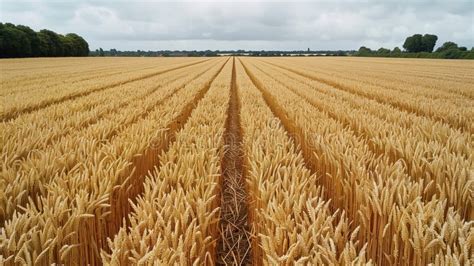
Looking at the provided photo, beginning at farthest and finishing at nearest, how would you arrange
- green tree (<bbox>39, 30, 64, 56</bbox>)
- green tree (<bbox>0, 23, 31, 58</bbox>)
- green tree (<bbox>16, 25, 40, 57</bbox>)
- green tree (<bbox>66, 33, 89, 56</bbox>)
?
1. green tree (<bbox>66, 33, 89, 56</bbox>)
2. green tree (<bbox>39, 30, 64, 56</bbox>)
3. green tree (<bbox>16, 25, 40, 57</bbox>)
4. green tree (<bbox>0, 23, 31, 58</bbox>)

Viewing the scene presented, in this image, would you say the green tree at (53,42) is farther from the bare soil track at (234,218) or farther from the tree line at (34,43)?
the bare soil track at (234,218)

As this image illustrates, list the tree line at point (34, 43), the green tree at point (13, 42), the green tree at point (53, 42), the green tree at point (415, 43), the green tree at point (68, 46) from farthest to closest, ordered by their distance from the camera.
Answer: the green tree at point (415, 43)
the green tree at point (68, 46)
the green tree at point (53, 42)
the tree line at point (34, 43)
the green tree at point (13, 42)

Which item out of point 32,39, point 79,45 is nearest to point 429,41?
point 79,45

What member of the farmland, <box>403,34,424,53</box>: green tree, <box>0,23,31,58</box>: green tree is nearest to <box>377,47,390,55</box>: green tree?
<box>403,34,424,53</box>: green tree

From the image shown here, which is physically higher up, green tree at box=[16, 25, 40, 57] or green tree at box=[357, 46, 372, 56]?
green tree at box=[16, 25, 40, 57]

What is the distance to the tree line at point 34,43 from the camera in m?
56.4

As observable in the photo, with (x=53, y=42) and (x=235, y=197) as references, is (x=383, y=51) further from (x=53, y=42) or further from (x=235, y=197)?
(x=235, y=197)

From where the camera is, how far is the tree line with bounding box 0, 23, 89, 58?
2219 inches

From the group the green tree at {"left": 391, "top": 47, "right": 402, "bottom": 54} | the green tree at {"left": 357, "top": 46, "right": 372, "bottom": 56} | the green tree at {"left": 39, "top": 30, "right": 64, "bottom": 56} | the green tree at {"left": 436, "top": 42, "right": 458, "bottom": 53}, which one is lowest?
the green tree at {"left": 357, "top": 46, "right": 372, "bottom": 56}

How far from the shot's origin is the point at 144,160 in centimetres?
416

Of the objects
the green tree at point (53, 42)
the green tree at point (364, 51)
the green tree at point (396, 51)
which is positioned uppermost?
the green tree at point (53, 42)

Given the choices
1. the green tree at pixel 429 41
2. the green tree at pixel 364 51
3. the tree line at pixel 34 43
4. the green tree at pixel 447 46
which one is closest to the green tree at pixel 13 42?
the tree line at pixel 34 43

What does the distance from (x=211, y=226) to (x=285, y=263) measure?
88cm

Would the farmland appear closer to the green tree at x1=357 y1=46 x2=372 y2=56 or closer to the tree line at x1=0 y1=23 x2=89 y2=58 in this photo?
the tree line at x1=0 y1=23 x2=89 y2=58
